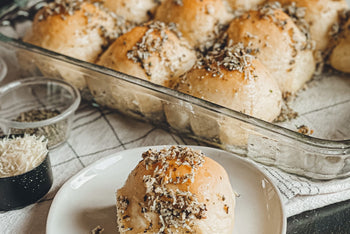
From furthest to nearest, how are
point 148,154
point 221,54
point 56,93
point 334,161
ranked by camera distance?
point 56,93 < point 221,54 < point 334,161 < point 148,154

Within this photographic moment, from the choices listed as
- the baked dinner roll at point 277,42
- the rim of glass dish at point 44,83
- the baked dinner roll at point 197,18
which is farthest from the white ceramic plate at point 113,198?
the baked dinner roll at point 197,18

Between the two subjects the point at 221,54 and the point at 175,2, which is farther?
the point at 175,2

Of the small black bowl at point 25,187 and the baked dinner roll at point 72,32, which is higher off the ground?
the baked dinner roll at point 72,32

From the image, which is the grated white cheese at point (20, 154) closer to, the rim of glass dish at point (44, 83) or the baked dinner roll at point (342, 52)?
the rim of glass dish at point (44, 83)

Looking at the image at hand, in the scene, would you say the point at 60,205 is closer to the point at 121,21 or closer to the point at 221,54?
the point at 221,54

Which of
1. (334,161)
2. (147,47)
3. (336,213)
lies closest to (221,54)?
(147,47)

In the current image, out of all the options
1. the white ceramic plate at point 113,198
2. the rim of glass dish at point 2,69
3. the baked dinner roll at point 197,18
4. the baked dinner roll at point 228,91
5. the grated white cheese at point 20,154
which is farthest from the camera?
the rim of glass dish at point 2,69

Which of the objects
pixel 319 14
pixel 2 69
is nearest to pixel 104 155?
pixel 2 69
